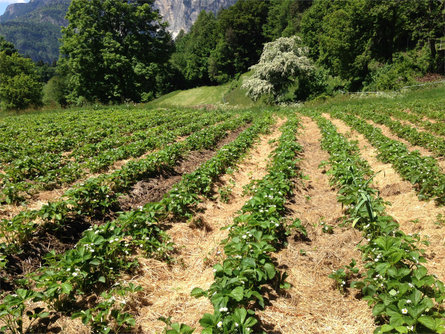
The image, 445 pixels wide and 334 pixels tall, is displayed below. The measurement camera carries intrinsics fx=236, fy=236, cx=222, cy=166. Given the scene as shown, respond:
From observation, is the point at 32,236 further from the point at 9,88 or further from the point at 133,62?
the point at 9,88

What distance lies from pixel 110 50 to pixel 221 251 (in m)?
37.0

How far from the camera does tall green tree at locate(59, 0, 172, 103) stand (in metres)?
32.4

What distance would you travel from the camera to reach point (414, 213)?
495 cm

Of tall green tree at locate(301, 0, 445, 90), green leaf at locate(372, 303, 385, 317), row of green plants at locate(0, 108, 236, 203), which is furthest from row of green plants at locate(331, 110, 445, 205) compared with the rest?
tall green tree at locate(301, 0, 445, 90)

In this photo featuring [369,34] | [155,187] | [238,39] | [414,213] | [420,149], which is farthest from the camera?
[238,39]

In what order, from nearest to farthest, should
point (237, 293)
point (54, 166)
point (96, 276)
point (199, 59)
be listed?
point (237, 293) → point (96, 276) → point (54, 166) → point (199, 59)

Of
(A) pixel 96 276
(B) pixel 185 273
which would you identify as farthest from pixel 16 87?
(B) pixel 185 273

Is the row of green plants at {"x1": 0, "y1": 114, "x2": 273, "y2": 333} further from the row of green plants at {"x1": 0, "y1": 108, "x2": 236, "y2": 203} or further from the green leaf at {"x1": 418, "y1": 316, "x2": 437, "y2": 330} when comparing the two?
the row of green plants at {"x1": 0, "y1": 108, "x2": 236, "y2": 203}

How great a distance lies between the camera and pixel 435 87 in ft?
84.0

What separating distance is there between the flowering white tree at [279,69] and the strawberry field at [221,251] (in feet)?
87.7

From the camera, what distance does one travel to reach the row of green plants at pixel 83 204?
382 centimetres

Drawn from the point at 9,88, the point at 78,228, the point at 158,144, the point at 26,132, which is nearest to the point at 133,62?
the point at 9,88

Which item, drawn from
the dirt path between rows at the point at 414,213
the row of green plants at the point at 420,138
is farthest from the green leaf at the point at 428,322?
the row of green plants at the point at 420,138

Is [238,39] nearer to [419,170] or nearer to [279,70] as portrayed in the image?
[279,70]
